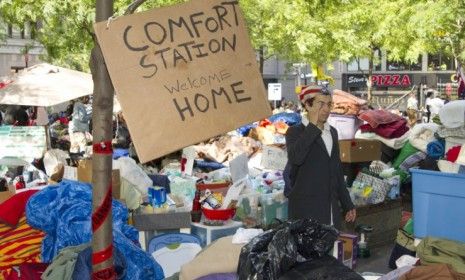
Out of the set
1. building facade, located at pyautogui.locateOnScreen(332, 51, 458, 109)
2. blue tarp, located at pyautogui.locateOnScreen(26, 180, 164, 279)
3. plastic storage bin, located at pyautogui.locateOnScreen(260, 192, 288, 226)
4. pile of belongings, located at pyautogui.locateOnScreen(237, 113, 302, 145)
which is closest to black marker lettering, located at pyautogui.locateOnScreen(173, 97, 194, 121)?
blue tarp, located at pyautogui.locateOnScreen(26, 180, 164, 279)

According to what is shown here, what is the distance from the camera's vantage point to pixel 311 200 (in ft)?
14.9

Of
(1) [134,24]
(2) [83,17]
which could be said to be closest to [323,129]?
(1) [134,24]

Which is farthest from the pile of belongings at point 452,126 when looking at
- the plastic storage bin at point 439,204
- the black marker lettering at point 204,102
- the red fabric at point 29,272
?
the black marker lettering at point 204,102

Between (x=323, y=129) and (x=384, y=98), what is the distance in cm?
3402

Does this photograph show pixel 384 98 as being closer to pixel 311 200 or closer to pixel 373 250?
pixel 373 250

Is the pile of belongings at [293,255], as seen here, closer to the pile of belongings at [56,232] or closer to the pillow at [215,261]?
the pillow at [215,261]

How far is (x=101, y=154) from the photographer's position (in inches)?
101

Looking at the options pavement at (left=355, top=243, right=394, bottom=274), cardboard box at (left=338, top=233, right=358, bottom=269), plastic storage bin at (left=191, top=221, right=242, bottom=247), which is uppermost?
cardboard box at (left=338, top=233, right=358, bottom=269)

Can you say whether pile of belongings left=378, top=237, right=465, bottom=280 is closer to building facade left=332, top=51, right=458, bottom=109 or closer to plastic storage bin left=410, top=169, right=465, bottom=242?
plastic storage bin left=410, top=169, right=465, bottom=242

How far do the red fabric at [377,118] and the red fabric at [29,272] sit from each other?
734cm

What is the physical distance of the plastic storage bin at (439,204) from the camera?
4066 millimetres

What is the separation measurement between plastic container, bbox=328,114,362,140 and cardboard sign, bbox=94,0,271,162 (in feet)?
23.3

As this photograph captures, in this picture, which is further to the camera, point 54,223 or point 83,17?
point 83,17

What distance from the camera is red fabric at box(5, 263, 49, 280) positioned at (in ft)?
11.5
